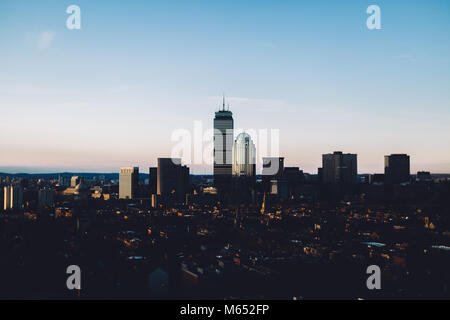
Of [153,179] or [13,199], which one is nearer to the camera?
[13,199]

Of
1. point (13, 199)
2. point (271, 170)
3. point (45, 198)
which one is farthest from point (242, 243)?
point (271, 170)

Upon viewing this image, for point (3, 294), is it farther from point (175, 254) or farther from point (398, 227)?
point (398, 227)

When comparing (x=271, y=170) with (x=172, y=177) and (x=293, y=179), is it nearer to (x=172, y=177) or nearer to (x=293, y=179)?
(x=293, y=179)

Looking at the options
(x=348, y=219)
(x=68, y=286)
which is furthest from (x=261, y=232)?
(x=68, y=286)

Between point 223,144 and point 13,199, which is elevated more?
point 223,144

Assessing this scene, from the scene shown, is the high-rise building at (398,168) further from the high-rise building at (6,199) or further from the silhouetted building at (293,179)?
the high-rise building at (6,199)

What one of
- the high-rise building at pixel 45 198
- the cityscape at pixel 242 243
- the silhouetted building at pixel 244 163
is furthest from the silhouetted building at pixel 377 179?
the high-rise building at pixel 45 198

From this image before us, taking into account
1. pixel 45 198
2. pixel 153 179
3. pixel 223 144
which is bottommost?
pixel 45 198
